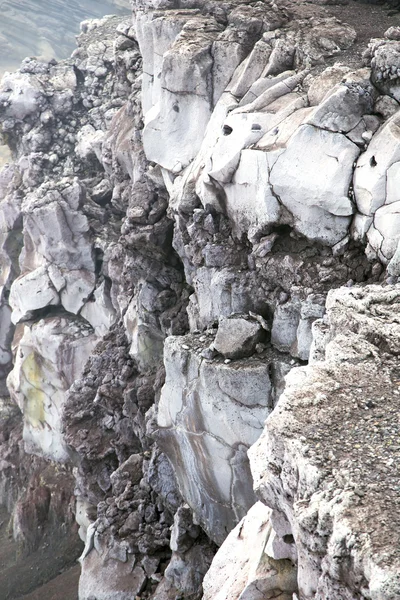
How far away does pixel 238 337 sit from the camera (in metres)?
11.8

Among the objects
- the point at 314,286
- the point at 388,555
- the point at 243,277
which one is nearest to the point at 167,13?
the point at 243,277

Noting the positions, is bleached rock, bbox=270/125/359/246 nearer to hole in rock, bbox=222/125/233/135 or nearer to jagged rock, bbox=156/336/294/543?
hole in rock, bbox=222/125/233/135

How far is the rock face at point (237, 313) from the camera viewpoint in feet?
19.0

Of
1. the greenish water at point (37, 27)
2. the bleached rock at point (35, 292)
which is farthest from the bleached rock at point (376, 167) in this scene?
the greenish water at point (37, 27)

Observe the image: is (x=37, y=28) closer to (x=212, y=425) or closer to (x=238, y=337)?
(x=238, y=337)

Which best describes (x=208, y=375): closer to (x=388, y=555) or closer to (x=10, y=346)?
(x=388, y=555)

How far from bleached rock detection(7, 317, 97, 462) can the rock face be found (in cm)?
17

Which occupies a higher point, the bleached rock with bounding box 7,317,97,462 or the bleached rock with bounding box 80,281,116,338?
the bleached rock with bounding box 80,281,116,338

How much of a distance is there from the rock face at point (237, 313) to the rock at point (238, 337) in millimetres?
43

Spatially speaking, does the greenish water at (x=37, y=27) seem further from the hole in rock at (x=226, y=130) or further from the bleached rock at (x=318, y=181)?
the bleached rock at (x=318, y=181)

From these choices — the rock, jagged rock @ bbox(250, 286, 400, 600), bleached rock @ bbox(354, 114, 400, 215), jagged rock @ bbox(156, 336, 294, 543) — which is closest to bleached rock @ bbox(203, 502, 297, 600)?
jagged rock @ bbox(250, 286, 400, 600)

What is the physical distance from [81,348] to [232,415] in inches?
524

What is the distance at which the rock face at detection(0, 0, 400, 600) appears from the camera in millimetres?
5793

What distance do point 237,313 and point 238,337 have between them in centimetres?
76
